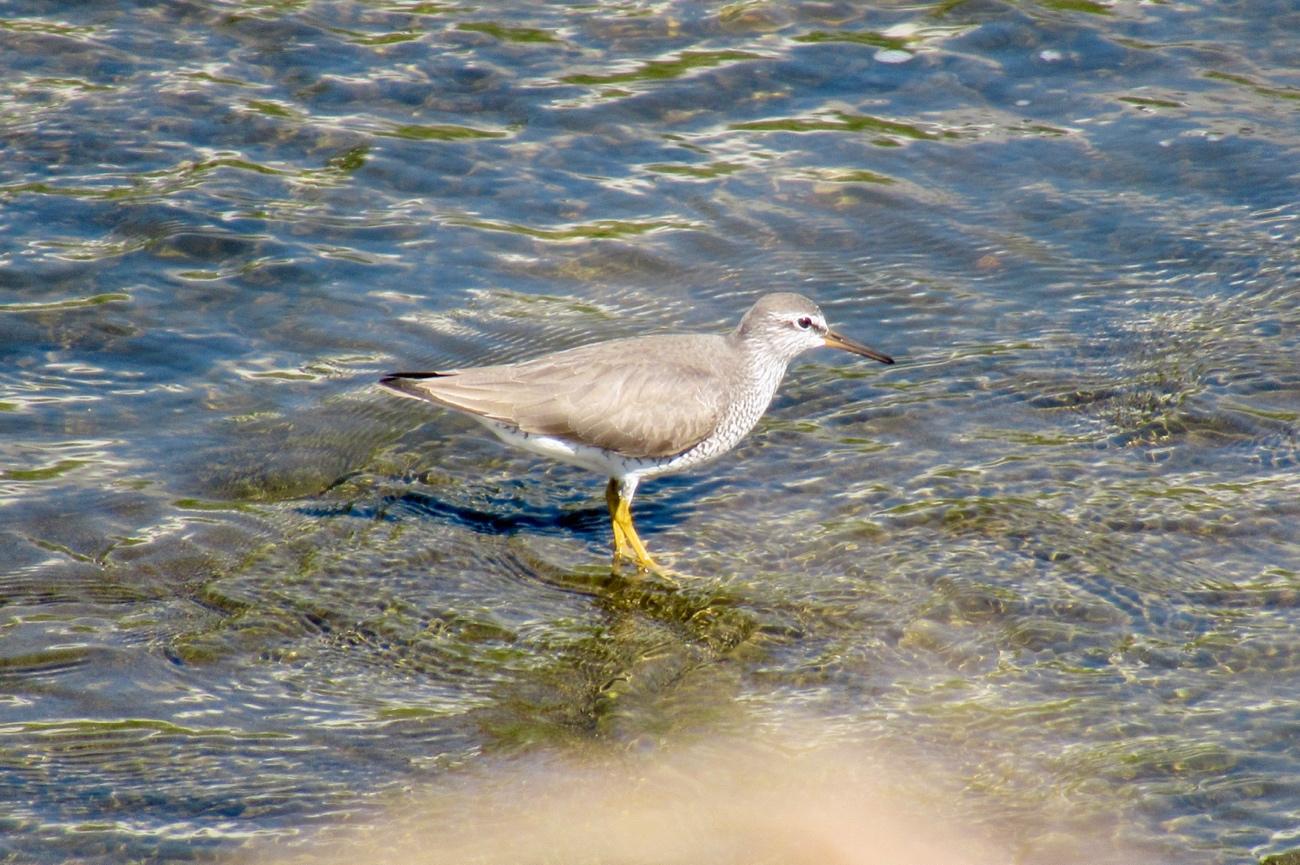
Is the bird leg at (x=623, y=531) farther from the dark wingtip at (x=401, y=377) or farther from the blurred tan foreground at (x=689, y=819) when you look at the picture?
the blurred tan foreground at (x=689, y=819)

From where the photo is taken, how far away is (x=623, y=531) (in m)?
7.17

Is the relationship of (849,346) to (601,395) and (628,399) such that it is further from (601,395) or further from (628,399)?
(601,395)

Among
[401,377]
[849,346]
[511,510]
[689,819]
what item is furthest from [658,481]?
[689,819]

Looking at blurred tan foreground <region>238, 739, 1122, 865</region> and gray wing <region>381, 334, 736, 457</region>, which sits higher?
gray wing <region>381, 334, 736, 457</region>

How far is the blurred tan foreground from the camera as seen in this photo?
16.7 ft

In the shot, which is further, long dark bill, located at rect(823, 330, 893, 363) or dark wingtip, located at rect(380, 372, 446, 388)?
long dark bill, located at rect(823, 330, 893, 363)

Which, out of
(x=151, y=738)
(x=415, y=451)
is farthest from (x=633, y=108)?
(x=151, y=738)

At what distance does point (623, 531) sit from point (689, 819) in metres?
2.11

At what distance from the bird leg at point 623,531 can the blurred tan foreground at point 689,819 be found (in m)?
1.46

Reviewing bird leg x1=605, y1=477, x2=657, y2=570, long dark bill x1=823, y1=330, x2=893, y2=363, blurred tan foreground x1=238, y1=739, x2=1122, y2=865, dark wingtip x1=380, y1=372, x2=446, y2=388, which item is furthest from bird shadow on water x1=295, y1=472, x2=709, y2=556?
blurred tan foreground x1=238, y1=739, x2=1122, y2=865

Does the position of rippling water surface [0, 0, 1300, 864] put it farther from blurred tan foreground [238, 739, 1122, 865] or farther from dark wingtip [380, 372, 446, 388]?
dark wingtip [380, 372, 446, 388]

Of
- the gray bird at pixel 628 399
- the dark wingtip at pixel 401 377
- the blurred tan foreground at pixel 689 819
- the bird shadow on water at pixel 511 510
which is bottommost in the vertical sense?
the blurred tan foreground at pixel 689 819

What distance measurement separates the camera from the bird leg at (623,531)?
6961 millimetres

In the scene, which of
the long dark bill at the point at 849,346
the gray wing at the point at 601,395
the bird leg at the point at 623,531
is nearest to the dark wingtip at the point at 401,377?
the gray wing at the point at 601,395
